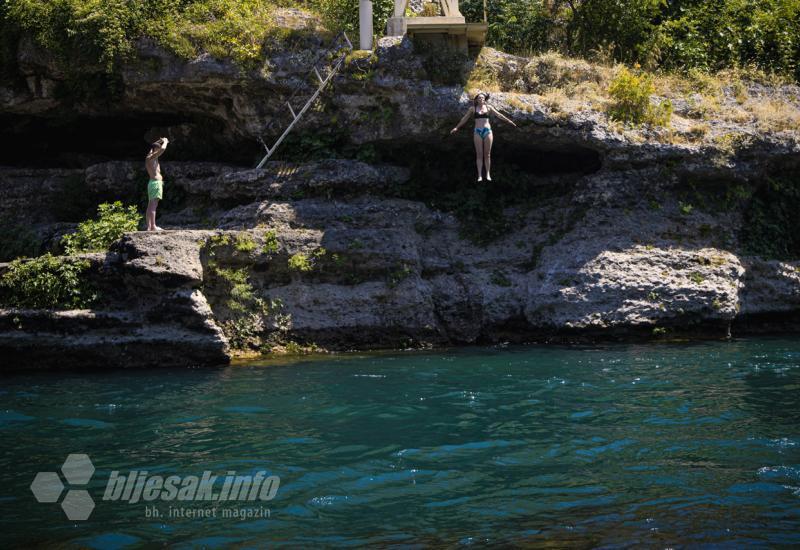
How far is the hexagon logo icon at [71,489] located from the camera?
648cm

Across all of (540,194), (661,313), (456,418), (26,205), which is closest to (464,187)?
(540,194)

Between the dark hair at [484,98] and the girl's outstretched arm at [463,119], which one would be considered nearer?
the girl's outstretched arm at [463,119]

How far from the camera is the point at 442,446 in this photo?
26.4 ft

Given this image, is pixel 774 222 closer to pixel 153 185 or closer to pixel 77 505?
pixel 153 185

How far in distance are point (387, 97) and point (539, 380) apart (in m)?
7.63

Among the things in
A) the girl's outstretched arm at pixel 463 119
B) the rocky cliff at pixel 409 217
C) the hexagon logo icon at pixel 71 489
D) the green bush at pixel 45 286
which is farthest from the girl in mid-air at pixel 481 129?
the hexagon logo icon at pixel 71 489

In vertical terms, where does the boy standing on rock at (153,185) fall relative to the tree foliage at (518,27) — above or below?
below

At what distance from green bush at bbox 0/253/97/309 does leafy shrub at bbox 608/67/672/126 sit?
10.6 m

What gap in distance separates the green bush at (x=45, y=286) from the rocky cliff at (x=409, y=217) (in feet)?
0.79

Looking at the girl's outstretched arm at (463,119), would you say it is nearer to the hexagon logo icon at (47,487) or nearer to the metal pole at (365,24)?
the metal pole at (365,24)

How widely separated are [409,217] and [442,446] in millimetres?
8319

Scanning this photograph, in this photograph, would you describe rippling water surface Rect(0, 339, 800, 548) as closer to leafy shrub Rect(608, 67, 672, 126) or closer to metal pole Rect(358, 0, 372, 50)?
leafy shrub Rect(608, 67, 672, 126)

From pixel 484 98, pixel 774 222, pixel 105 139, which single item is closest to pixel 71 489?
pixel 484 98

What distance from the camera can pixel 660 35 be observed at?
18812mm
